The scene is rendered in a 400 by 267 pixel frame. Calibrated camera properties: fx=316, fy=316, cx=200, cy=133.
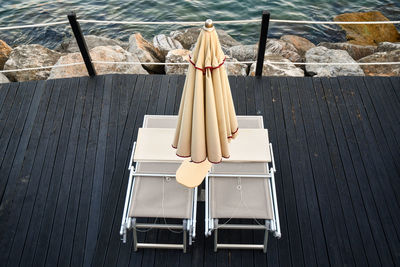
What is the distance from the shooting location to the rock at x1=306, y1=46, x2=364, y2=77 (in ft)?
20.9

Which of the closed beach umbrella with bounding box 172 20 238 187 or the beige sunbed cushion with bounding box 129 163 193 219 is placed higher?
the closed beach umbrella with bounding box 172 20 238 187

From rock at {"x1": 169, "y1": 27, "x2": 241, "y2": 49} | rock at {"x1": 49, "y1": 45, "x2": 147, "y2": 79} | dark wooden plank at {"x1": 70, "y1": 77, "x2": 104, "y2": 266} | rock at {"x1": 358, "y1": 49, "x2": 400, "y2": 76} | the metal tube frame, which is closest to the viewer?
the metal tube frame

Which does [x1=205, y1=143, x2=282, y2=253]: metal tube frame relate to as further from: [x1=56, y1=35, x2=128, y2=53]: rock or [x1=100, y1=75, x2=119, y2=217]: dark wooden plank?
[x1=56, y1=35, x2=128, y2=53]: rock

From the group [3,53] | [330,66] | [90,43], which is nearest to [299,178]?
[330,66]

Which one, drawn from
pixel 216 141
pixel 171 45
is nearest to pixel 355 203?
pixel 216 141

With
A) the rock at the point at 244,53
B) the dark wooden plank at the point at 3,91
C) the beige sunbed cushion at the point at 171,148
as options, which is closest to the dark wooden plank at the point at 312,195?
the beige sunbed cushion at the point at 171,148

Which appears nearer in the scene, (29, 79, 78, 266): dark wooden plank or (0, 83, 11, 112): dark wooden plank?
(29, 79, 78, 266): dark wooden plank

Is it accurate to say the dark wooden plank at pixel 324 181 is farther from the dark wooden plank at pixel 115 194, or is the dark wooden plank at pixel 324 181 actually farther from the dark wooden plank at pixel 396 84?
the dark wooden plank at pixel 115 194

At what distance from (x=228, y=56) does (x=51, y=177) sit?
5529 mm

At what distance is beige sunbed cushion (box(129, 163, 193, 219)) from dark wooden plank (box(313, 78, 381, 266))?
1781 mm

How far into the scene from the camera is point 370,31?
9898mm

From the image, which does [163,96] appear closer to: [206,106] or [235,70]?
[235,70]

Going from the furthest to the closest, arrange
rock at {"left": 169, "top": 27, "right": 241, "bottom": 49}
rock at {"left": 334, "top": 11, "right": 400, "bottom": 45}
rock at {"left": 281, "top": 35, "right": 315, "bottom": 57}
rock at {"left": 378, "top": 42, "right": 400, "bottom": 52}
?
rock at {"left": 334, "top": 11, "right": 400, "bottom": 45}
rock at {"left": 281, "top": 35, "right": 315, "bottom": 57}
rock at {"left": 169, "top": 27, "right": 241, "bottom": 49}
rock at {"left": 378, "top": 42, "right": 400, "bottom": 52}

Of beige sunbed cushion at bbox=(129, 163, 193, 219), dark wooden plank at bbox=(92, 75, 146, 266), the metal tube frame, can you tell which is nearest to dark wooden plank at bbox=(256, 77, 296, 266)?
the metal tube frame
